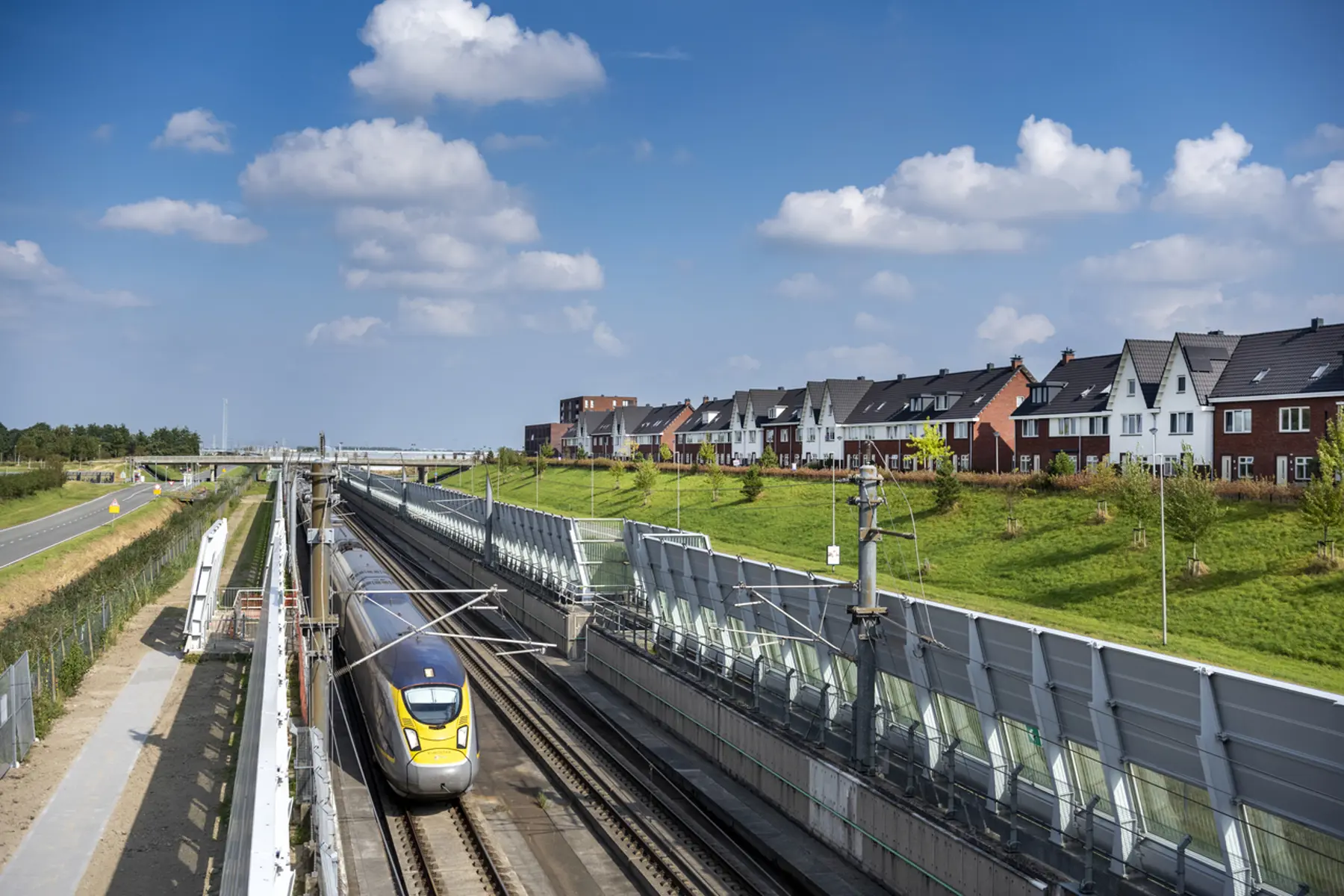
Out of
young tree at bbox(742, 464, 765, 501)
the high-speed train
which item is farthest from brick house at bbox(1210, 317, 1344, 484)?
the high-speed train

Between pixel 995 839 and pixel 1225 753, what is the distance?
14.1 feet

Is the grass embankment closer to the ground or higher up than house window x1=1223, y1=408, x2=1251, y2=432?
closer to the ground

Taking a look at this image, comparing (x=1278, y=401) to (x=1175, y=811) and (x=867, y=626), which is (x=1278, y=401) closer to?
(x=867, y=626)

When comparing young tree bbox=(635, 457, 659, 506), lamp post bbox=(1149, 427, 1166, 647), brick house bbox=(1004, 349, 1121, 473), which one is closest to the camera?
lamp post bbox=(1149, 427, 1166, 647)

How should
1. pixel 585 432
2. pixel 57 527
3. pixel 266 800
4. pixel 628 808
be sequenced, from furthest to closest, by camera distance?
pixel 585 432, pixel 57 527, pixel 628 808, pixel 266 800

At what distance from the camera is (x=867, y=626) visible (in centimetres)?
1875

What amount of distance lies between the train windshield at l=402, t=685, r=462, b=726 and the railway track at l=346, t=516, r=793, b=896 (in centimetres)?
340

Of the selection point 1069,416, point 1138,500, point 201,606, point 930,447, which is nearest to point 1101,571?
point 1138,500

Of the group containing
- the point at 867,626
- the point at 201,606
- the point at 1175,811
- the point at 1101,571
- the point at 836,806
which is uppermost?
the point at 867,626

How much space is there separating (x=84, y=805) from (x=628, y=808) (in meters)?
11.1

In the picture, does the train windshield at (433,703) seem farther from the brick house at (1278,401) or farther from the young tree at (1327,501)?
the brick house at (1278,401)

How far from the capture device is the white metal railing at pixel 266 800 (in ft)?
31.3

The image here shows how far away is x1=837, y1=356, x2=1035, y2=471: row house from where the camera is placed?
255 feet

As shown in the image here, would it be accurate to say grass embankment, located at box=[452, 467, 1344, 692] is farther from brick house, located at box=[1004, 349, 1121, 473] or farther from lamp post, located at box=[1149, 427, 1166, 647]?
brick house, located at box=[1004, 349, 1121, 473]
